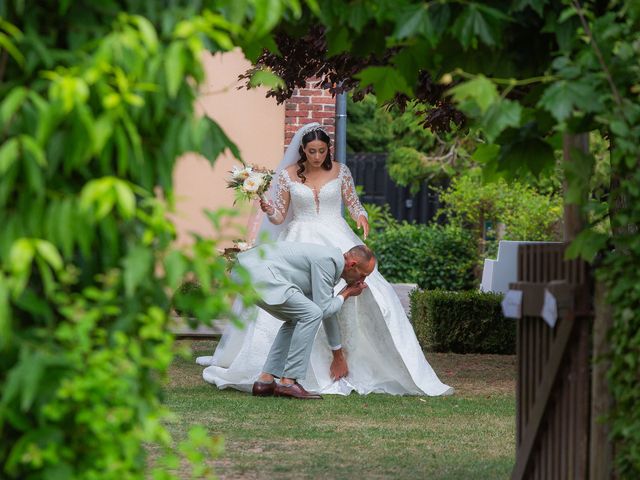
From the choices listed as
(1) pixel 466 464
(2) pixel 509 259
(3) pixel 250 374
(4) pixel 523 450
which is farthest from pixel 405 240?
(4) pixel 523 450

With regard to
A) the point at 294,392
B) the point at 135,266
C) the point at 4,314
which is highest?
the point at 135,266

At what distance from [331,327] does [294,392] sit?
72 centimetres

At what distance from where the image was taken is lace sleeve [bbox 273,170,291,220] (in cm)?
959

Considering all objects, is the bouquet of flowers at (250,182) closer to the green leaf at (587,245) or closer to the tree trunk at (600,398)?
the tree trunk at (600,398)

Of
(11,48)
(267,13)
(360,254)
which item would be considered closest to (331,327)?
(360,254)

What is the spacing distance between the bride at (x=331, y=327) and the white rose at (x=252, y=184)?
0.30 metres

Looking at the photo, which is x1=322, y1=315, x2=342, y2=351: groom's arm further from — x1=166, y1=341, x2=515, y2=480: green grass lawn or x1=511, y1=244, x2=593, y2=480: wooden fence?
x1=511, y1=244, x2=593, y2=480: wooden fence

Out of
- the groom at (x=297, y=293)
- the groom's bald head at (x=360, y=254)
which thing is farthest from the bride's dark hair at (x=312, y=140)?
the groom's bald head at (x=360, y=254)

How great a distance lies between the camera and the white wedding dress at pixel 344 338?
9000 mm

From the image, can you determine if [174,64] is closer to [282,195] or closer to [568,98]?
[568,98]

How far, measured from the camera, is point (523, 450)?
4.64 metres

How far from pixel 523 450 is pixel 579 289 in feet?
2.62

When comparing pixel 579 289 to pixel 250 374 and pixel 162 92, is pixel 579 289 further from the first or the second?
pixel 250 374

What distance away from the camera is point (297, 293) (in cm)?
833
